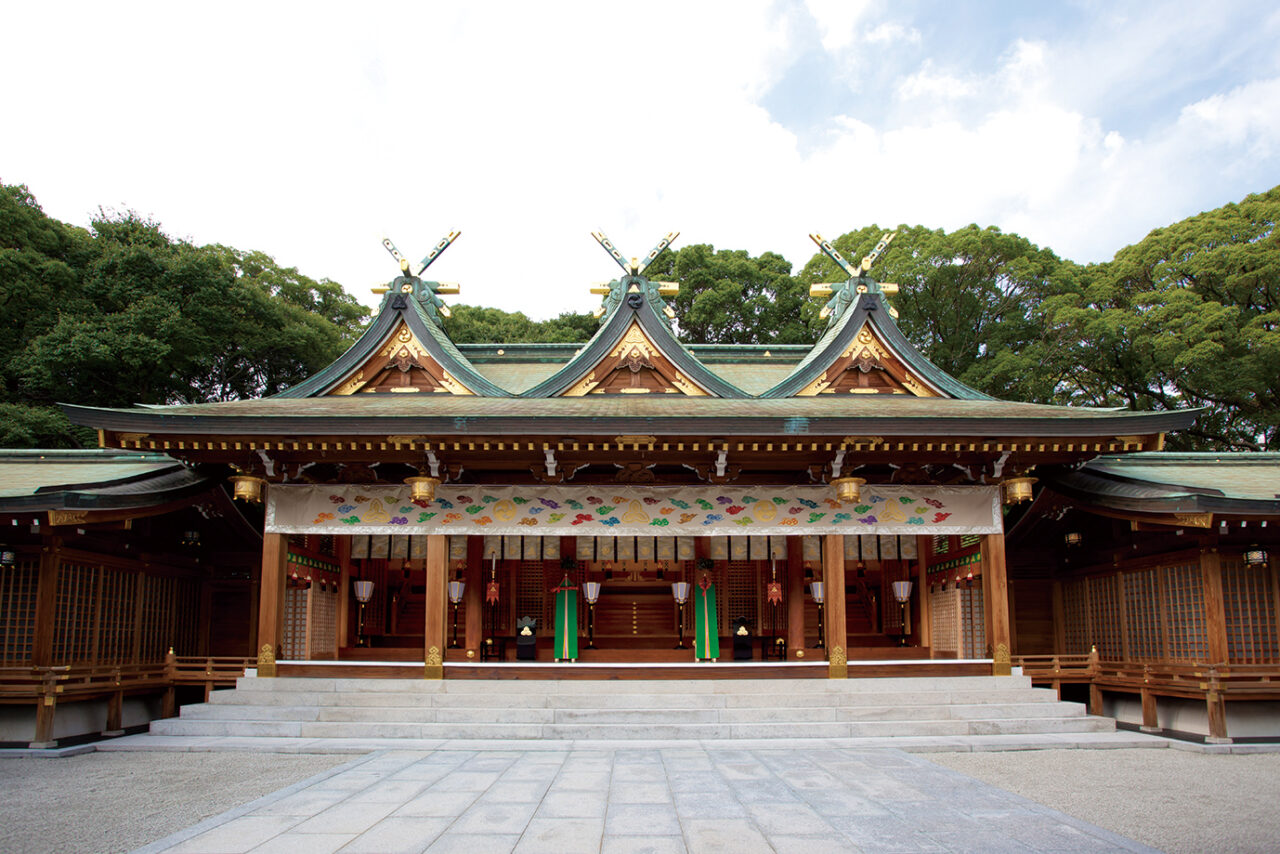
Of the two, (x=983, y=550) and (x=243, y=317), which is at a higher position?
(x=243, y=317)

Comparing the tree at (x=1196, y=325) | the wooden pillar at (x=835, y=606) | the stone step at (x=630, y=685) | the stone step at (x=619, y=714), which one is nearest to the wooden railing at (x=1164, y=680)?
the stone step at (x=630, y=685)

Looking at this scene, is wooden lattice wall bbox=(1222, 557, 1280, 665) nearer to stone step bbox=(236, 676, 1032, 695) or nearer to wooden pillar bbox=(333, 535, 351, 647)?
stone step bbox=(236, 676, 1032, 695)

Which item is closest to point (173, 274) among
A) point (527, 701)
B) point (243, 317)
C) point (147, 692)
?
point (243, 317)

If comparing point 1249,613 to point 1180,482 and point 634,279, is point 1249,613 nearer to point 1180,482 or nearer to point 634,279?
point 1180,482

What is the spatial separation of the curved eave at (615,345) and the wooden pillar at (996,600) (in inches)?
204

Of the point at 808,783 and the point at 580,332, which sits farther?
the point at 580,332

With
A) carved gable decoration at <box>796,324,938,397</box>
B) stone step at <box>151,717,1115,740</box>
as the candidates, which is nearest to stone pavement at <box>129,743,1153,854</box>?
stone step at <box>151,717,1115,740</box>

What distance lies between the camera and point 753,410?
1327 cm

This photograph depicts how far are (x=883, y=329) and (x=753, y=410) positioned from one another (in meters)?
4.45

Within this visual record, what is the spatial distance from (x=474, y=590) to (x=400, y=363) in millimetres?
4949

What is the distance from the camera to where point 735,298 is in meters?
34.6

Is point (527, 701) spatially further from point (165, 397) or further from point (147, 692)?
point (165, 397)

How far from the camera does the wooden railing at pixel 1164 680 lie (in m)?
10.9

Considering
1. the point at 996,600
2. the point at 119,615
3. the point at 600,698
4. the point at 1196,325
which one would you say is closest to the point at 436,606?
the point at 600,698
